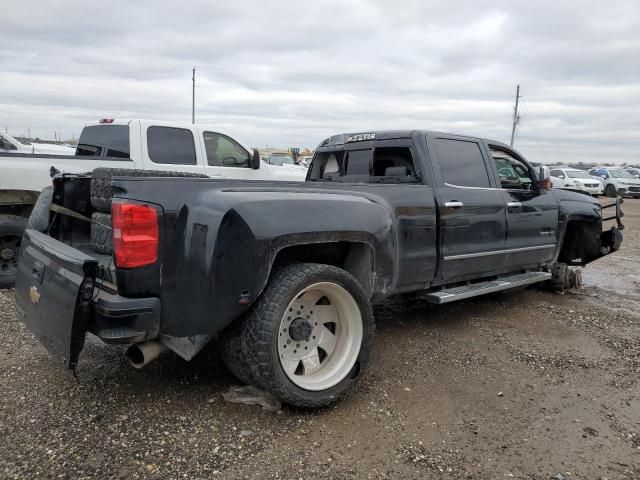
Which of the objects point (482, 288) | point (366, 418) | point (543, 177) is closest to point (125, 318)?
point (366, 418)

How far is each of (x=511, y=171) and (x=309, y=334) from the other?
3377 mm

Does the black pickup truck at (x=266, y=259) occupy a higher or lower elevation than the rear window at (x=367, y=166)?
lower

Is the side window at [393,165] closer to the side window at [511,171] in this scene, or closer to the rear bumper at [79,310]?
the side window at [511,171]

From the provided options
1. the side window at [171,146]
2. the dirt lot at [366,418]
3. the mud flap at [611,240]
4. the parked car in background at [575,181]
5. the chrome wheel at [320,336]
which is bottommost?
the dirt lot at [366,418]

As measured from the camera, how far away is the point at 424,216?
4207mm

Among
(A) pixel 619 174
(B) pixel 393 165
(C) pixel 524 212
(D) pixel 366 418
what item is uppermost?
(B) pixel 393 165

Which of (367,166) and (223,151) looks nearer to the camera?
(367,166)

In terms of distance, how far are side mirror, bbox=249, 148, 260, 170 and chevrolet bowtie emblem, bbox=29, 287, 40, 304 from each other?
5.46m

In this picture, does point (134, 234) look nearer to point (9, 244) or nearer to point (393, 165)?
point (393, 165)

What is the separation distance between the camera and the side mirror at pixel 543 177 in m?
5.54

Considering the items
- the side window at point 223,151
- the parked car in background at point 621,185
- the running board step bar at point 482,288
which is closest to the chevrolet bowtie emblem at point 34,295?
the running board step bar at point 482,288

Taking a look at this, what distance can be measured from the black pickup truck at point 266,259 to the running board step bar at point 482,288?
19mm

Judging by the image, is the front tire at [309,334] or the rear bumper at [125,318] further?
the front tire at [309,334]

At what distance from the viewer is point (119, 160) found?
7.01 metres
